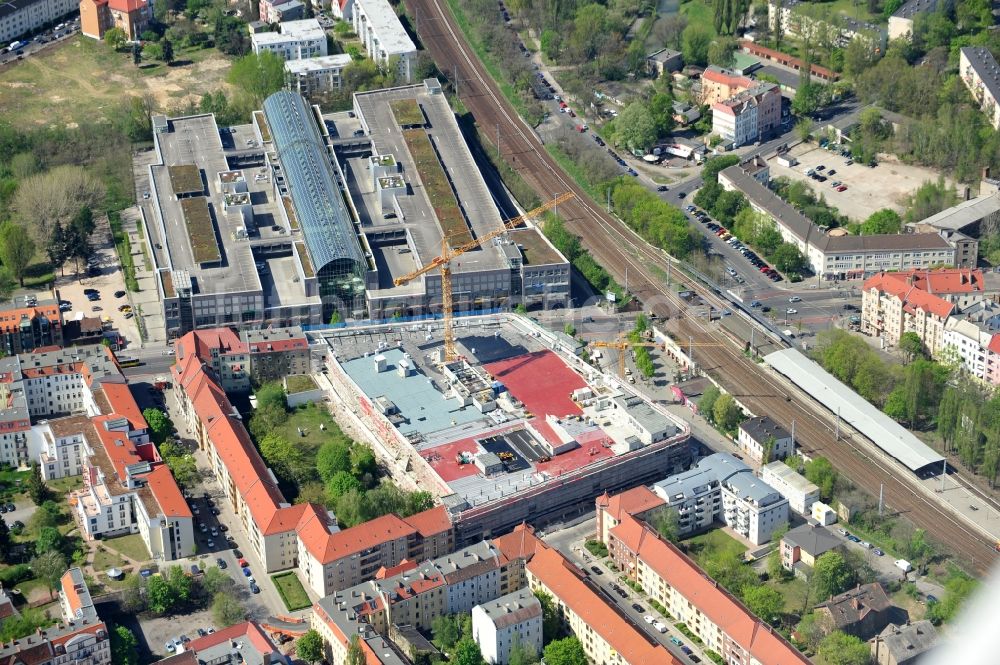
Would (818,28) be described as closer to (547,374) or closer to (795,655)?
(547,374)

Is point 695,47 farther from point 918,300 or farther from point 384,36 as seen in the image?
point 918,300

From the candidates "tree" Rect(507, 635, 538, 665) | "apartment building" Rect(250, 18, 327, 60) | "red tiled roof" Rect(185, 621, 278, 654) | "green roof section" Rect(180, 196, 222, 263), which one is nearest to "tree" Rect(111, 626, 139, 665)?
"red tiled roof" Rect(185, 621, 278, 654)

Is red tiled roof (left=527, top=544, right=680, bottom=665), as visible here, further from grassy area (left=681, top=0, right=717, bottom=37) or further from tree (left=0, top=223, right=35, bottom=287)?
grassy area (left=681, top=0, right=717, bottom=37)

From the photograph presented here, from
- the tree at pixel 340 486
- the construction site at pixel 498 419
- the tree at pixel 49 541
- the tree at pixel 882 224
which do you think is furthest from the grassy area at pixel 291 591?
the tree at pixel 882 224

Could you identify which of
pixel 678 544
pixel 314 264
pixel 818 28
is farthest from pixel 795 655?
pixel 818 28

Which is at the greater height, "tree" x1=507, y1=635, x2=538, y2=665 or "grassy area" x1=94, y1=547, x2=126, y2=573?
"grassy area" x1=94, y1=547, x2=126, y2=573
